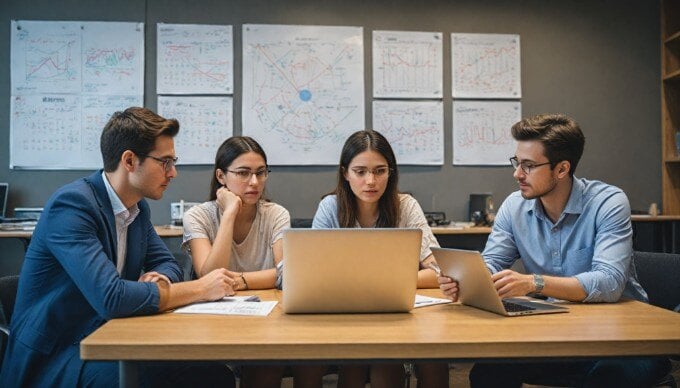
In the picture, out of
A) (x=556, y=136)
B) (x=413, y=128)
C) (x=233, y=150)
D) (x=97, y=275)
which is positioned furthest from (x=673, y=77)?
(x=97, y=275)

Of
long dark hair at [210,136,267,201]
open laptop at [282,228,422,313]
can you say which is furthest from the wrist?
long dark hair at [210,136,267,201]

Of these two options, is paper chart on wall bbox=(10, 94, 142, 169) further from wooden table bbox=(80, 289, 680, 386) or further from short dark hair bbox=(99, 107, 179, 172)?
wooden table bbox=(80, 289, 680, 386)

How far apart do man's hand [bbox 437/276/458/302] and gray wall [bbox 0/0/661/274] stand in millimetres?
2492

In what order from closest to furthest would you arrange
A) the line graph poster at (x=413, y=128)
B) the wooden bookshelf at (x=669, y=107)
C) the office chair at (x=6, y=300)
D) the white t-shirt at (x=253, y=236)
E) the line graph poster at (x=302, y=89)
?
the office chair at (x=6, y=300) < the white t-shirt at (x=253, y=236) < the line graph poster at (x=302, y=89) < the line graph poster at (x=413, y=128) < the wooden bookshelf at (x=669, y=107)

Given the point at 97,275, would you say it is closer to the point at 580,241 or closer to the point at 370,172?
the point at 370,172

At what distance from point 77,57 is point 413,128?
2381 millimetres

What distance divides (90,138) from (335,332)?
3.22 m

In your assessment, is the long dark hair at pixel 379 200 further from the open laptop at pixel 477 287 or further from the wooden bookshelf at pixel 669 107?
the wooden bookshelf at pixel 669 107

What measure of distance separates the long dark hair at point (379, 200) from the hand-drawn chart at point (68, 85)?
225 cm

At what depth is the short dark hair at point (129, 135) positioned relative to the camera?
1538 mm

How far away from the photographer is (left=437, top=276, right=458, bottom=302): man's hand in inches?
58.6

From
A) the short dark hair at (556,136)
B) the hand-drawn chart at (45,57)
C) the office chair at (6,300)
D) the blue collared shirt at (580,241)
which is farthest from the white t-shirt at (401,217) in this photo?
the hand-drawn chart at (45,57)

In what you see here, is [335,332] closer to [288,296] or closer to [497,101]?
[288,296]

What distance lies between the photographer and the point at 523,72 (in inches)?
162
